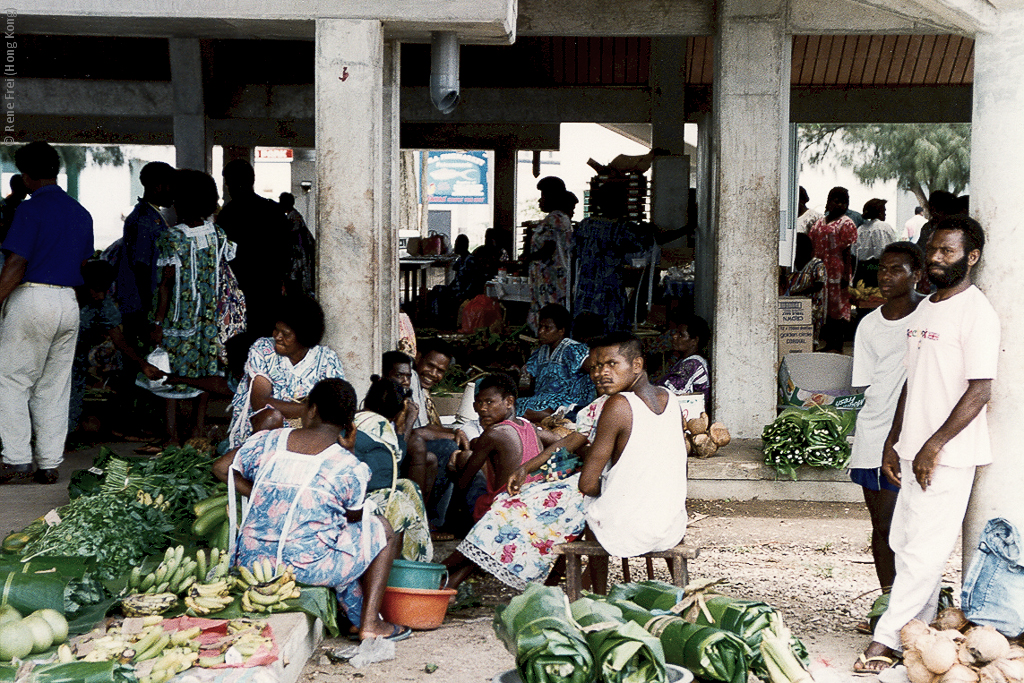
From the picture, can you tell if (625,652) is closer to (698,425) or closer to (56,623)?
(56,623)

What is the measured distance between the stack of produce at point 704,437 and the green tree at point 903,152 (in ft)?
53.8

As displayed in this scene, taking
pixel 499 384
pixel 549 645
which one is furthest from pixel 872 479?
pixel 549 645

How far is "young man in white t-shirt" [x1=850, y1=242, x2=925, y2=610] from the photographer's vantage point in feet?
15.5

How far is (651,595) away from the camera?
3928 mm

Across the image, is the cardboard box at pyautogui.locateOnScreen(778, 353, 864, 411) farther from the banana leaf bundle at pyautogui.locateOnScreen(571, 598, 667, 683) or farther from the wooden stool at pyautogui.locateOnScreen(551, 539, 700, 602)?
the banana leaf bundle at pyautogui.locateOnScreen(571, 598, 667, 683)

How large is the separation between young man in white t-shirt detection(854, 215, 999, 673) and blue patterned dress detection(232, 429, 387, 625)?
1996 mm

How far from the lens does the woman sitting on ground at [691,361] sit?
25.2ft

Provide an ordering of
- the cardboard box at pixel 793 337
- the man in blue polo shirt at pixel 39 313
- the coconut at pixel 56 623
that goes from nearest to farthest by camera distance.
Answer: the coconut at pixel 56 623
the man in blue polo shirt at pixel 39 313
the cardboard box at pixel 793 337

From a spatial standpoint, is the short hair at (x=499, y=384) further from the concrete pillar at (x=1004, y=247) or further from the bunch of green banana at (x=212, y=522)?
the concrete pillar at (x=1004, y=247)

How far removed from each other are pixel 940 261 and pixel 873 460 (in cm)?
95

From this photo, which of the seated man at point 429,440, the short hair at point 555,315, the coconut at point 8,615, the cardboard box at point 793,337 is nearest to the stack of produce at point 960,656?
the seated man at point 429,440

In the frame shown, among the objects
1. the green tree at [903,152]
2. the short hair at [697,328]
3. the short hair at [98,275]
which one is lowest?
the short hair at [697,328]

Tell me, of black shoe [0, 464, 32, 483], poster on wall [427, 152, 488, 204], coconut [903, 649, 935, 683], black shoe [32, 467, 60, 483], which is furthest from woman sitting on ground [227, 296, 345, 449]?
poster on wall [427, 152, 488, 204]

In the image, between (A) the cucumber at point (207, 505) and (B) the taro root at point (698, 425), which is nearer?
(A) the cucumber at point (207, 505)
